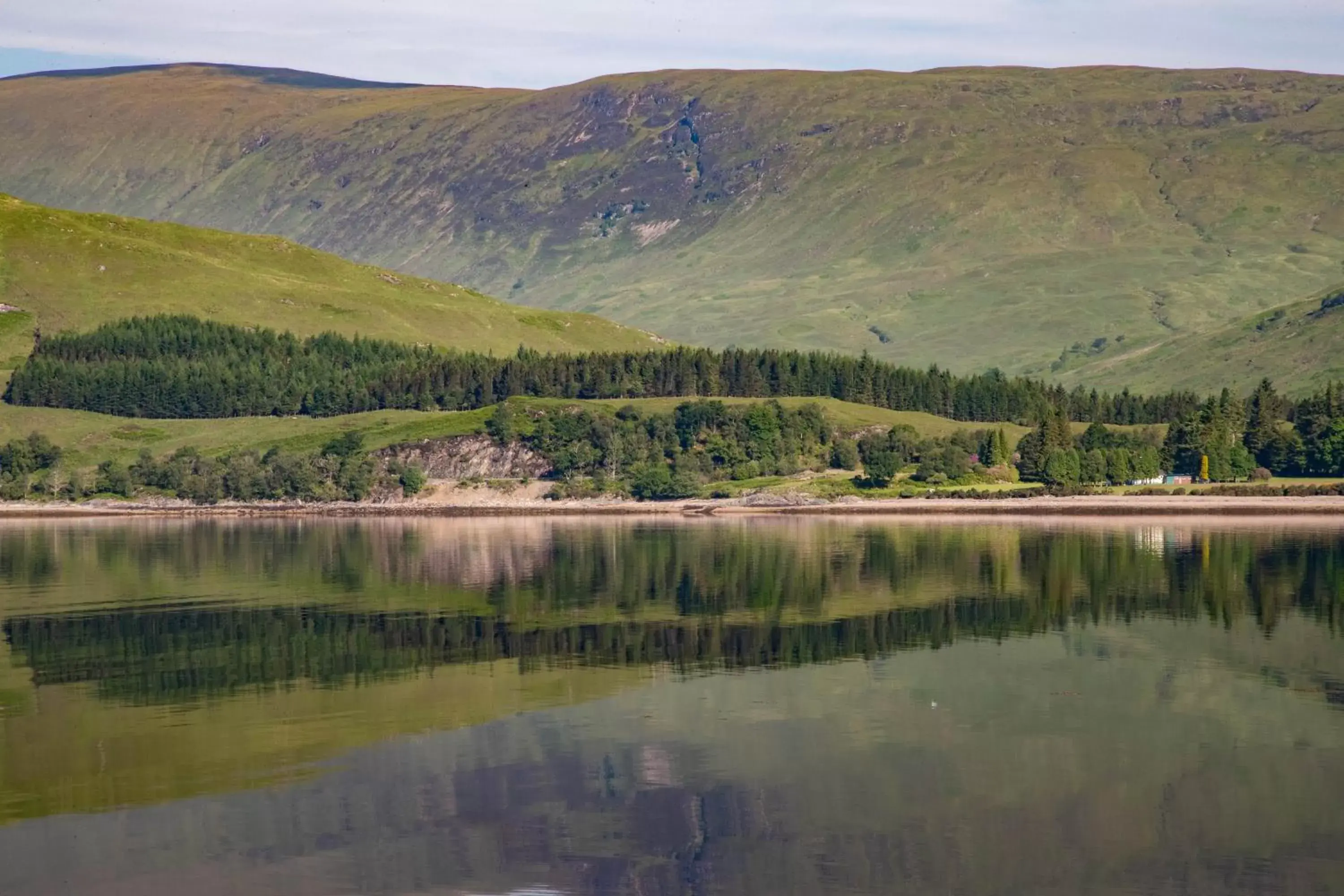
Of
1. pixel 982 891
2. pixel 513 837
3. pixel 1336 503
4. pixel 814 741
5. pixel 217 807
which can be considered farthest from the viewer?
pixel 1336 503

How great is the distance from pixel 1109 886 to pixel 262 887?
21.6 meters

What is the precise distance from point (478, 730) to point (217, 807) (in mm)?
12367

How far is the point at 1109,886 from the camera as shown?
43.3 meters

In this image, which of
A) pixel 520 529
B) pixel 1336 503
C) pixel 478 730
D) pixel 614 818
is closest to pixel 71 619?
pixel 478 730

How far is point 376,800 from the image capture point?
169ft

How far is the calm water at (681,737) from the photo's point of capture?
149 ft

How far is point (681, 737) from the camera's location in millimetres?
60219

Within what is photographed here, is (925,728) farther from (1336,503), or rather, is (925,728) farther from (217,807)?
(1336,503)

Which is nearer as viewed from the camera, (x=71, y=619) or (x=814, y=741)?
(x=814, y=741)

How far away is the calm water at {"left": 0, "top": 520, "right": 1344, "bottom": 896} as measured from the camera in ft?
149

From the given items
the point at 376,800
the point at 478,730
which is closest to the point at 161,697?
the point at 478,730

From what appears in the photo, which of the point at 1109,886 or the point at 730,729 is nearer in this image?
the point at 1109,886

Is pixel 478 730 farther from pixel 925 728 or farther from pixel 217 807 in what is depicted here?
pixel 925 728

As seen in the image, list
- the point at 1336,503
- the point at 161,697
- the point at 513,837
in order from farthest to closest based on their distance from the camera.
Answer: the point at 1336,503 → the point at 161,697 → the point at 513,837
